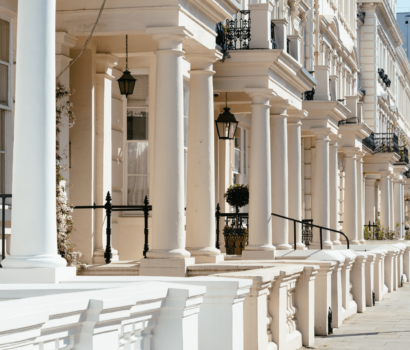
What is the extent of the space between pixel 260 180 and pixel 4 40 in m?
5.97

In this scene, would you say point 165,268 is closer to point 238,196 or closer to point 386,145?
point 238,196

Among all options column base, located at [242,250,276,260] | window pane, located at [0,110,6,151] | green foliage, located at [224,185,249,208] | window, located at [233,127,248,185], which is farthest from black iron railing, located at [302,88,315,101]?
window pane, located at [0,110,6,151]

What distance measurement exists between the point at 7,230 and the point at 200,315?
3.49 metres

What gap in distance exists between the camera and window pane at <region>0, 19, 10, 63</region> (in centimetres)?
945

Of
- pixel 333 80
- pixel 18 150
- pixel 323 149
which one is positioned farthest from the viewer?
pixel 333 80

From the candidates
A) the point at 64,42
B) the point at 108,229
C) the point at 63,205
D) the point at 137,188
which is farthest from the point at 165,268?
the point at 137,188

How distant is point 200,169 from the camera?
11.4 metres

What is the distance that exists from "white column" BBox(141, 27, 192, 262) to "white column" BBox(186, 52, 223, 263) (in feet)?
4.51

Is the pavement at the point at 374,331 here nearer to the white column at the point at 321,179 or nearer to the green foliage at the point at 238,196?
the green foliage at the point at 238,196

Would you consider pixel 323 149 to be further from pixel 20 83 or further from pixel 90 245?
pixel 20 83

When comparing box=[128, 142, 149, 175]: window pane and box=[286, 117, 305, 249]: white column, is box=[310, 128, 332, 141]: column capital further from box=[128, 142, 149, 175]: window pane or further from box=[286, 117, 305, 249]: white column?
box=[128, 142, 149, 175]: window pane

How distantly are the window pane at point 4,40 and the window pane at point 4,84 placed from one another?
11 centimetres

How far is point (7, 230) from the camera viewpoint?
9.12 m

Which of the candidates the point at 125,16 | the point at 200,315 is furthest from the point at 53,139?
the point at 125,16
